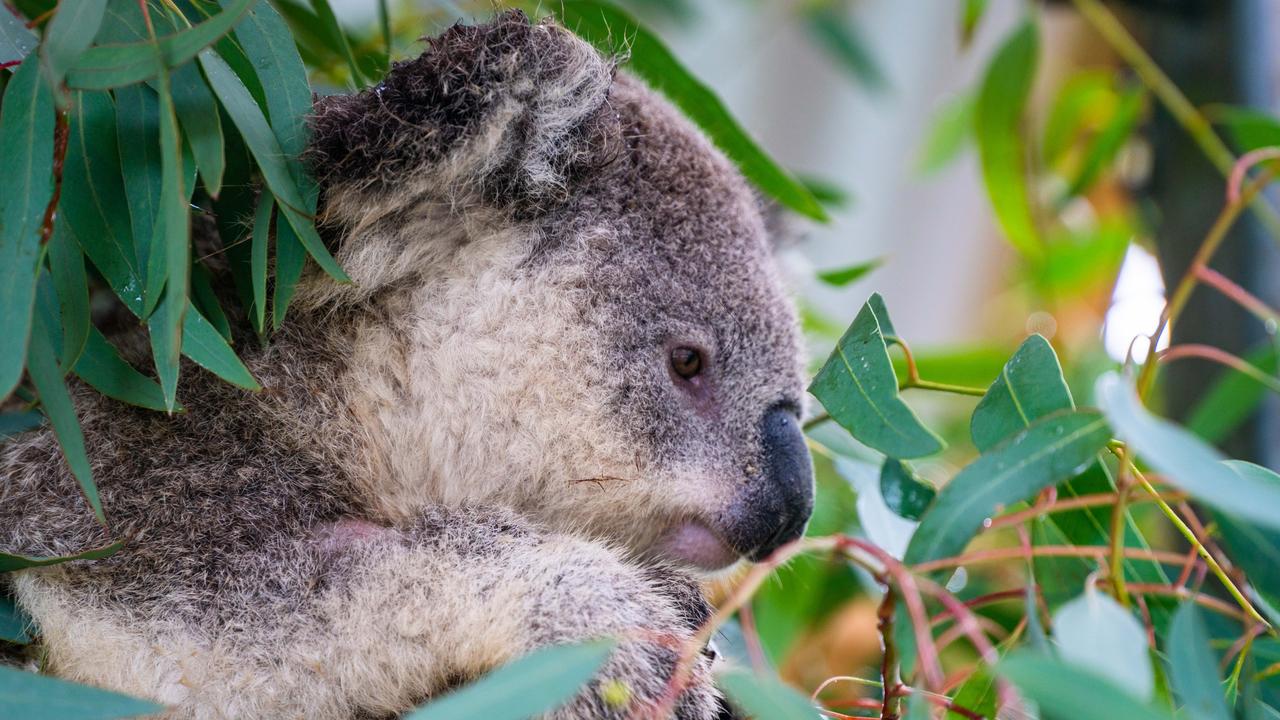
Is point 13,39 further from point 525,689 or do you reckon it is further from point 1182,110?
point 1182,110

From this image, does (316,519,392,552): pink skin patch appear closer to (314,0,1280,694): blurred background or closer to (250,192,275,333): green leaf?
(250,192,275,333): green leaf

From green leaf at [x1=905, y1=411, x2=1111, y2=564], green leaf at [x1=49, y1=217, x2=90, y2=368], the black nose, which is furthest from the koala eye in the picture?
green leaf at [x1=49, y1=217, x2=90, y2=368]

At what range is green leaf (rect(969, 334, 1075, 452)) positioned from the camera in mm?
1346

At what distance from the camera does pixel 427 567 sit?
57.3 inches

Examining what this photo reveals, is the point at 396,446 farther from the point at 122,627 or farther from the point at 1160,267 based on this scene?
the point at 1160,267

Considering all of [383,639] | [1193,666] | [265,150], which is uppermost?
[1193,666]

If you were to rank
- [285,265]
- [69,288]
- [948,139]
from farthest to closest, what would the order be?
[948,139], [285,265], [69,288]

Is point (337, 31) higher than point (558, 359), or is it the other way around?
point (337, 31)

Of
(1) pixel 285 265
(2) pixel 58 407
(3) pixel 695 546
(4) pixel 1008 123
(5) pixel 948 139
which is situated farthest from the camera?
(5) pixel 948 139

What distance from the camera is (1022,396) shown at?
136 cm

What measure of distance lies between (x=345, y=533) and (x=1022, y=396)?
91cm

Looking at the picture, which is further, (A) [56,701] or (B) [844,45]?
(B) [844,45]

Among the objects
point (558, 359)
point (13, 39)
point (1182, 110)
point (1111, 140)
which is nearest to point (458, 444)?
point (558, 359)

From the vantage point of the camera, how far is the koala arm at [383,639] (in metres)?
1.40
